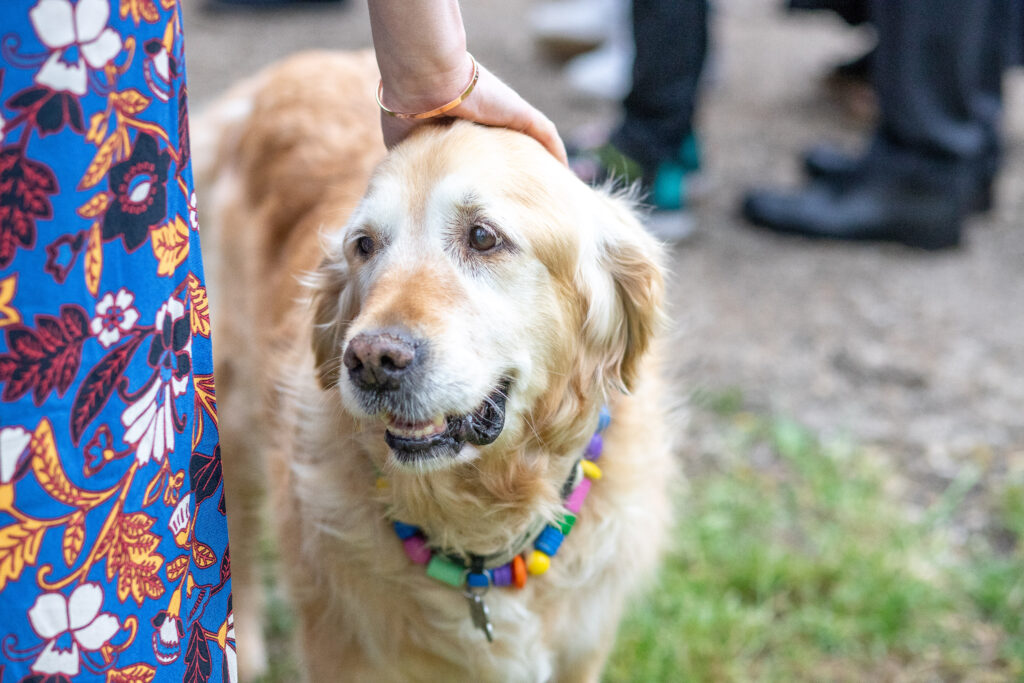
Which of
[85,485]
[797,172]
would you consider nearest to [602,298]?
[85,485]

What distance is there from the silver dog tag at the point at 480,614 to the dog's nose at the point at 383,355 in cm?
54

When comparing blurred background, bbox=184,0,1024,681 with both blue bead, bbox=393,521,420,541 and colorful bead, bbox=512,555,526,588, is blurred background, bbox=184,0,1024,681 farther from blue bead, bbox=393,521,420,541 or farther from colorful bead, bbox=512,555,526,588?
blue bead, bbox=393,521,420,541

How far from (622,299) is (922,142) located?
10.1 feet

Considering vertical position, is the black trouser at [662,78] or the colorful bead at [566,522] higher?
the colorful bead at [566,522]

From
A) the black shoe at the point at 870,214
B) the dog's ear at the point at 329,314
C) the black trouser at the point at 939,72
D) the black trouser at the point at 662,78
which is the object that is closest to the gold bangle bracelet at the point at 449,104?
the dog's ear at the point at 329,314

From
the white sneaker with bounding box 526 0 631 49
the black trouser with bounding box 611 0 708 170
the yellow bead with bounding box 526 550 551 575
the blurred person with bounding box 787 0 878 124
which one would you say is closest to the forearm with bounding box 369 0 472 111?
the yellow bead with bounding box 526 550 551 575

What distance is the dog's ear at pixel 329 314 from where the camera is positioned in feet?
6.43

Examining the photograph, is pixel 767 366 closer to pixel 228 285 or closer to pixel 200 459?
pixel 228 285

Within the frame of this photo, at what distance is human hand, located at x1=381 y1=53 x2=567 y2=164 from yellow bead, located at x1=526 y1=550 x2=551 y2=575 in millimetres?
827

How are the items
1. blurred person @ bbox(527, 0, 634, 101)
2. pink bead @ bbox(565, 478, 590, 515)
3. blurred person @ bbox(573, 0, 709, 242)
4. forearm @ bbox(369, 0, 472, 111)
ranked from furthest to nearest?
blurred person @ bbox(527, 0, 634, 101) → blurred person @ bbox(573, 0, 709, 242) → pink bead @ bbox(565, 478, 590, 515) → forearm @ bbox(369, 0, 472, 111)

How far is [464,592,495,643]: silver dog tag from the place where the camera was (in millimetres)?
1830

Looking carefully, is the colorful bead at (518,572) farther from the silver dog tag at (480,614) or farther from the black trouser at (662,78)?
the black trouser at (662,78)

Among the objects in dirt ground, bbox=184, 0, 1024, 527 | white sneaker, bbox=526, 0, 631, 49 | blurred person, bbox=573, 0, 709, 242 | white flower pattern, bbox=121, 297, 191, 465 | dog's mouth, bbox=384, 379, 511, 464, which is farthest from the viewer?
white sneaker, bbox=526, 0, 631, 49

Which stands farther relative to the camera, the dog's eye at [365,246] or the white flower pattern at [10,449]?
the dog's eye at [365,246]
